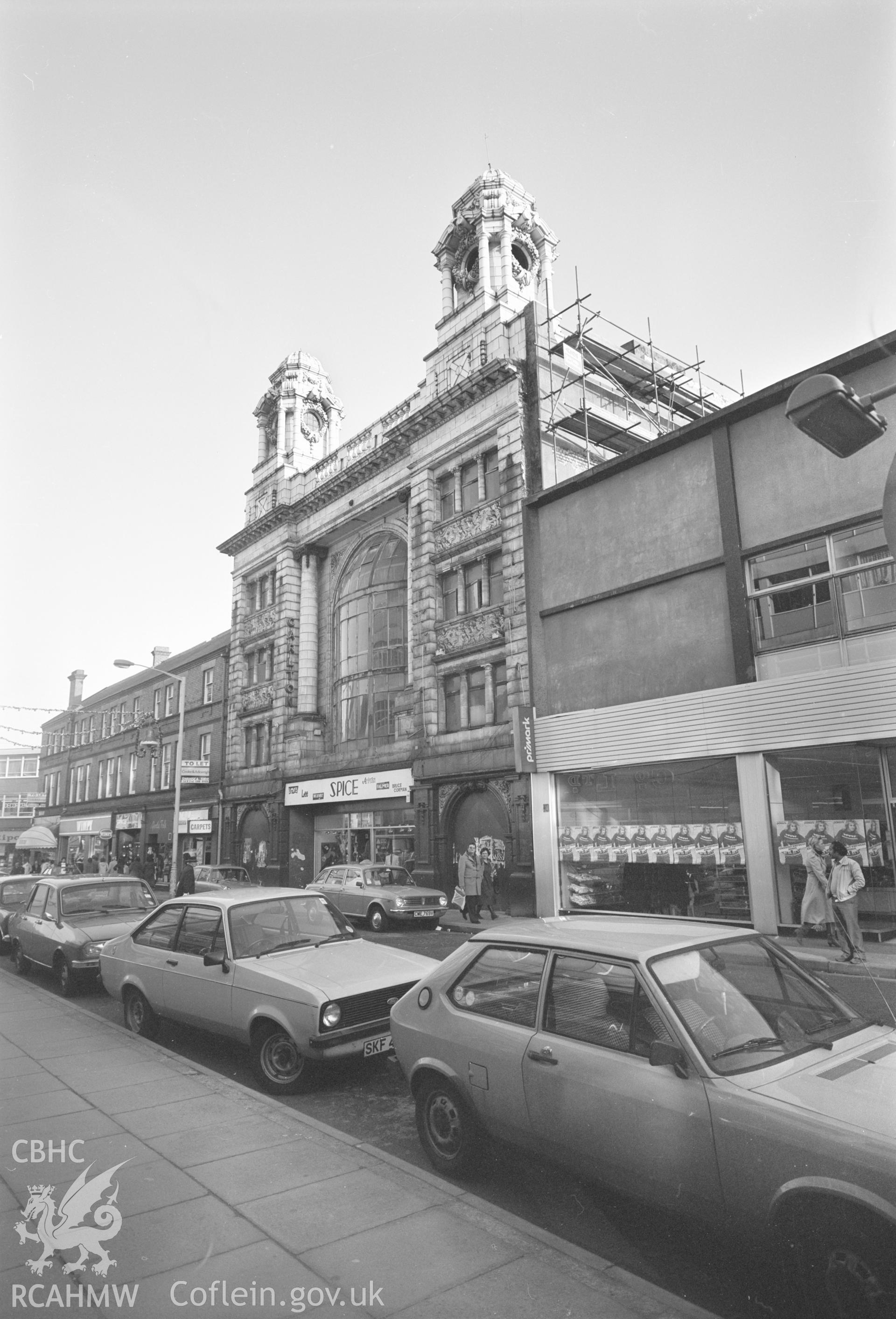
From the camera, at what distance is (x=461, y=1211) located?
4.05m

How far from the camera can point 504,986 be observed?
4844 millimetres

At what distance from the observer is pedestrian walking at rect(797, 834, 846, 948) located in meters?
14.0

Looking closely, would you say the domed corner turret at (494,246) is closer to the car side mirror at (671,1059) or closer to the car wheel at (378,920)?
the car wheel at (378,920)

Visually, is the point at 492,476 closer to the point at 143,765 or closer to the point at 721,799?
the point at 721,799

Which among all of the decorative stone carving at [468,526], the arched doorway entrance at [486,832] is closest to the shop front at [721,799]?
the arched doorway entrance at [486,832]

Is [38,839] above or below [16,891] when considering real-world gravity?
above

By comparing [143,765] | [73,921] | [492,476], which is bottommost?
[73,921]

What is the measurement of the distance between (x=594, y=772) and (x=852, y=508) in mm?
8441

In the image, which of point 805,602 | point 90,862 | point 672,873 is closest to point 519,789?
point 672,873

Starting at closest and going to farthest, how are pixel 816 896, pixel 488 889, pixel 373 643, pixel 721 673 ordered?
pixel 816 896 → pixel 721 673 → pixel 488 889 → pixel 373 643

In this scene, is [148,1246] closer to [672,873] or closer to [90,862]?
[672,873]

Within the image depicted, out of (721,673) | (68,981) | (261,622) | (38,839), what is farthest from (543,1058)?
(38,839)

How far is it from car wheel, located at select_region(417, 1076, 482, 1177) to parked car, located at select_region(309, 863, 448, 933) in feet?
43.2

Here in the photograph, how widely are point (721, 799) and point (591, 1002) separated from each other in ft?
45.0
